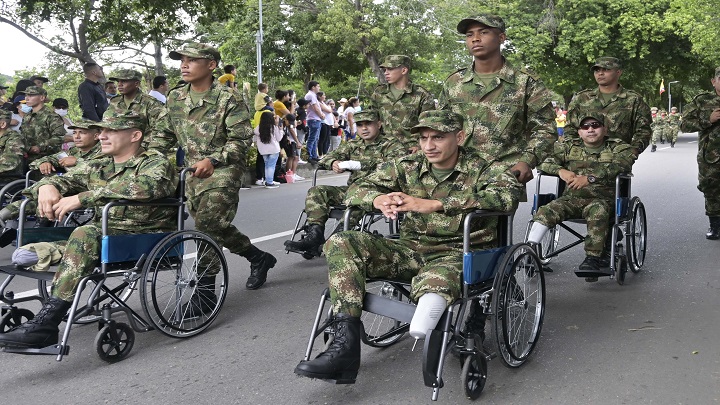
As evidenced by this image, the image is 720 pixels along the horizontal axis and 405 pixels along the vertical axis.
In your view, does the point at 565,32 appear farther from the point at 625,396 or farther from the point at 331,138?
the point at 625,396

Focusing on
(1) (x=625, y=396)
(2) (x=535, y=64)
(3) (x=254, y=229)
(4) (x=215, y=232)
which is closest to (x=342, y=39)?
(2) (x=535, y=64)

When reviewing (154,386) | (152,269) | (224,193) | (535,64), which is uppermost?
(535,64)

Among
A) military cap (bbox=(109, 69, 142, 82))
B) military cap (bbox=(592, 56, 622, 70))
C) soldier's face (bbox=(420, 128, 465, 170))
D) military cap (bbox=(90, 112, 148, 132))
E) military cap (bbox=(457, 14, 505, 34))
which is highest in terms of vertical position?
military cap (bbox=(457, 14, 505, 34))

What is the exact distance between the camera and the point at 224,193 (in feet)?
18.6

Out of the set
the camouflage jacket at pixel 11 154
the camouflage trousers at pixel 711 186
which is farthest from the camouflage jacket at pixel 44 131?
the camouflage trousers at pixel 711 186

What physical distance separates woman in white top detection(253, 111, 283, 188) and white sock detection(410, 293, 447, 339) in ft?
33.9

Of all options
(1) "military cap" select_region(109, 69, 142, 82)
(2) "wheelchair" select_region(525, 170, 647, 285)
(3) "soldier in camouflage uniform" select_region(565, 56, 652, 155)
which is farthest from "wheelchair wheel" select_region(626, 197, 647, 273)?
(1) "military cap" select_region(109, 69, 142, 82)

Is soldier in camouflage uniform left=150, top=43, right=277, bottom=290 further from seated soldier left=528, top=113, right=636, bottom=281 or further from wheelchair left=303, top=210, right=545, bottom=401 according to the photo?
seated soldier left=528, top=113, right=636, bottom=281

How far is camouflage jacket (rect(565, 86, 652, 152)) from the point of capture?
699cm

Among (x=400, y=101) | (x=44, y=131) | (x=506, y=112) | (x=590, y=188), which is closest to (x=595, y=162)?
(x=590, y=188)

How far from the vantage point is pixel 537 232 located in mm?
6055

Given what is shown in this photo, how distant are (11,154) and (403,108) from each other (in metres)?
4.28

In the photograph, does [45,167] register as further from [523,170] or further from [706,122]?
[706,122]

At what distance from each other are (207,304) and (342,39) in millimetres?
27971
